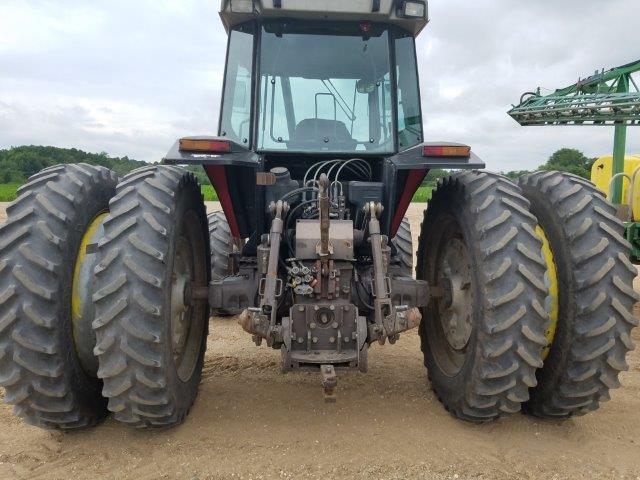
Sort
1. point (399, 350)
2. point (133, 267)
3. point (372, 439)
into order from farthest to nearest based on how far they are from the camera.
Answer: point (399, 350) < point (372, 439) < point (133, 267)

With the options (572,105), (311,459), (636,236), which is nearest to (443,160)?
(311,459)

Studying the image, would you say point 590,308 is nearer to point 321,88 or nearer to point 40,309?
point 321,88

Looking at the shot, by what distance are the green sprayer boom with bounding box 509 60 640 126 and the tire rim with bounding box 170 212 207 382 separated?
5791 mm

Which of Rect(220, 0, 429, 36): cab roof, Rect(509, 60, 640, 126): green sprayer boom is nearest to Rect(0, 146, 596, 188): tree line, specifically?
Rect(509, 60, 640, 126): green sprayer boom

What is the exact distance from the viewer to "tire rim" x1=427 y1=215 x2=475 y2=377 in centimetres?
353

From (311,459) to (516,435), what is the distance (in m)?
1.23

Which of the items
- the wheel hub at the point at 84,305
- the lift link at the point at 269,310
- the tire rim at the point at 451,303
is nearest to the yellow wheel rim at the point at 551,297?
the tire rim at the point at 451,303

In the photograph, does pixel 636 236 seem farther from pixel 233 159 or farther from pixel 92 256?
pixel 92 256

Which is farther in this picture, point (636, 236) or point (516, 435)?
point (636, 236)

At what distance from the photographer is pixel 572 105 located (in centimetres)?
763

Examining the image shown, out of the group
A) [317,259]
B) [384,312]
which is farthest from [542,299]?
[317,259]

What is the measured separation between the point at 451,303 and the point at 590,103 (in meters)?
5.10

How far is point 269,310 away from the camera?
3.05 m

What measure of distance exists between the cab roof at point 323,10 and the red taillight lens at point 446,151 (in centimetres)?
112
